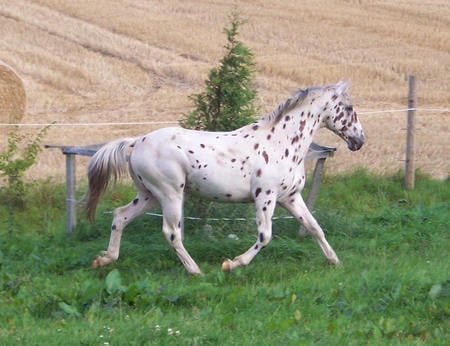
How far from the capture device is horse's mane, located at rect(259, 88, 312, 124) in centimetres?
889

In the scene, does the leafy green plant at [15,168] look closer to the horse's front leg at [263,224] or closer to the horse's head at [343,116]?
the horse's front leg at [263,224]

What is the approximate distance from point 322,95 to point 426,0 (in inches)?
657

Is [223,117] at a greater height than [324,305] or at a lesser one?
greater

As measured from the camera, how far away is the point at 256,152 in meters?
8.63

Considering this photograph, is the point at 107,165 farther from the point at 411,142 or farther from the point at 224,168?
the point at 411,142

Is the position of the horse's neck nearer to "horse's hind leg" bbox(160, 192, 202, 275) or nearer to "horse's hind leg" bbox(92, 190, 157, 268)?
"horse's hind leg" bbox(160, 192, 202, 275)

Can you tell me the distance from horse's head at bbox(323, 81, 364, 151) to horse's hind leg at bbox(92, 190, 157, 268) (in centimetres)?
177

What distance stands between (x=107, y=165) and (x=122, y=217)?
47cm

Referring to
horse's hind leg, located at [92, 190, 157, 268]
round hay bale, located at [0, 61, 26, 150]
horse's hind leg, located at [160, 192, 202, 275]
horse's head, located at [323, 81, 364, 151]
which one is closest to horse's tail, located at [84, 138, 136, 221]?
horse's hind leg, located at [92, 190, 157, 268]

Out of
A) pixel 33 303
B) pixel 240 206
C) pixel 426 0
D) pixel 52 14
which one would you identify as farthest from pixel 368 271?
pixel 426 0

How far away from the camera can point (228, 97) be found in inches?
396

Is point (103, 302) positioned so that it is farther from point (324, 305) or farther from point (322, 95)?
point (322, 95)

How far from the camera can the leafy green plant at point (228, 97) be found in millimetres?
10047

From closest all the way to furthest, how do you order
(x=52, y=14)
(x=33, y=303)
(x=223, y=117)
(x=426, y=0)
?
(x=33, y=303), (x=223, y=117), (x=52, y=14), (x=426, y=0)
